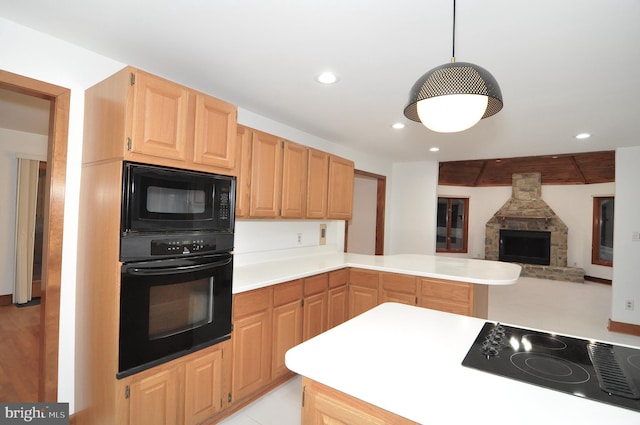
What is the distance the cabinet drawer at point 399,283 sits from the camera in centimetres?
309

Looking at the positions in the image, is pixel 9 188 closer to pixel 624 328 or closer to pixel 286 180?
pixel 286 180

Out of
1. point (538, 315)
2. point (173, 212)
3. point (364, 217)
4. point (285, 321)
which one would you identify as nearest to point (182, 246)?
point (173, 212)

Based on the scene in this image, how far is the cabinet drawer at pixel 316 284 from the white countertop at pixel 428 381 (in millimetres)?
1467

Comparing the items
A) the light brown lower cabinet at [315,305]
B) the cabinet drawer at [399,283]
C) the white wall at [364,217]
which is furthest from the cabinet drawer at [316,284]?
the white wall at [364,217]

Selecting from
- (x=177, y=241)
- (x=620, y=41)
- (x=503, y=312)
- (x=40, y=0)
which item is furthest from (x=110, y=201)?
(x=503, y=312)

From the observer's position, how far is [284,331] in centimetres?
262

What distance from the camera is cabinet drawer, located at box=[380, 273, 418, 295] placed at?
3088 millimetres

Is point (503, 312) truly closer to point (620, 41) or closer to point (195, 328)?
point (620, 41)

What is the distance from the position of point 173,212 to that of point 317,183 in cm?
178

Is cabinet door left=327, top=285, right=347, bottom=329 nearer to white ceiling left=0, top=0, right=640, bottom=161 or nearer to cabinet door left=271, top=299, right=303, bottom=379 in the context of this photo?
cabinet door left=271, top=299, right=303, bottom=379

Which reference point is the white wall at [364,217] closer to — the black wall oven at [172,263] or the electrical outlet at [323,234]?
the electrical outlet at [323,234]

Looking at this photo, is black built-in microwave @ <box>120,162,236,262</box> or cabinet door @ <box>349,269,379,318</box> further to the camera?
cabinet door @ <box>349,269,379,318</box>

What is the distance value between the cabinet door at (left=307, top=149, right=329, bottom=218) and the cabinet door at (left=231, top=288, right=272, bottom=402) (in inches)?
45.4

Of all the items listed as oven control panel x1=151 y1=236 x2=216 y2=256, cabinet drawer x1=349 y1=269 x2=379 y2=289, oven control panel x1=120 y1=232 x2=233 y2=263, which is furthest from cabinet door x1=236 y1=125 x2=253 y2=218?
cabinet drawer x1=349 y1=269 x2=379 y2=289
